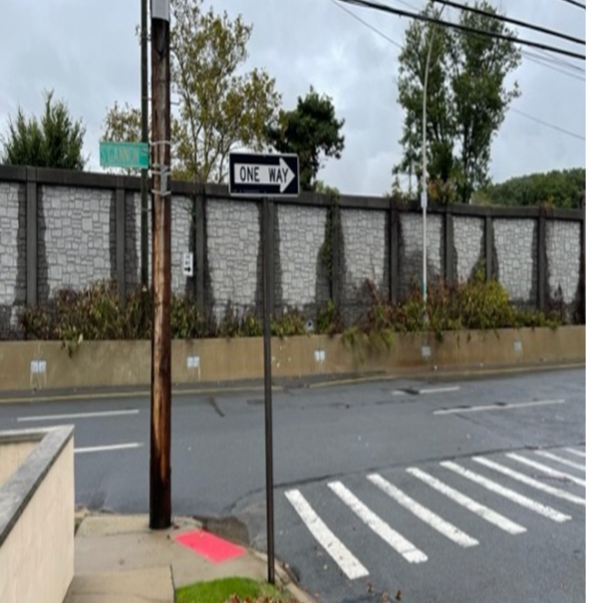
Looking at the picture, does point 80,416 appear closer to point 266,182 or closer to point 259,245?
point 266,182

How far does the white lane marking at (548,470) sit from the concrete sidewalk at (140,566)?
3.86 m

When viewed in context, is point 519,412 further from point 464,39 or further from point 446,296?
point 464,39

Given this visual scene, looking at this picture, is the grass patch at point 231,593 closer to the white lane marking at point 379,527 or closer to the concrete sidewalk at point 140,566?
the concrete sidewalk at point 140,566

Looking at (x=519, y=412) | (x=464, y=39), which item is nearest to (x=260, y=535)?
(x=519, y=412)

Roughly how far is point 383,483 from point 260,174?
3851mm

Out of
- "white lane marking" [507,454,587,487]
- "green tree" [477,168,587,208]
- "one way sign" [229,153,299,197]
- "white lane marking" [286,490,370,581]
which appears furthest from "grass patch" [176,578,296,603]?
"green tree" [477,168,587,208]

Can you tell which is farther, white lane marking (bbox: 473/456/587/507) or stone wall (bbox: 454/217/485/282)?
stone wall (bbox: 454/217/485/282)

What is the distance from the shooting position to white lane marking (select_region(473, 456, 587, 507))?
5.81 m

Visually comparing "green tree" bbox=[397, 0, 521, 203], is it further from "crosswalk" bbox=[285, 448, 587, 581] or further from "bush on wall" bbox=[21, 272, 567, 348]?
"crosswalk" bbox=[285, 448, 587, 581]

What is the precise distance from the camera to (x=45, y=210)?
47.8 feet

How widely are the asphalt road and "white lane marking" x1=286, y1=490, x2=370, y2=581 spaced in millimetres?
17

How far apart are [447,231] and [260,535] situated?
16.2m

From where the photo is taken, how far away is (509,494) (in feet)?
19.4

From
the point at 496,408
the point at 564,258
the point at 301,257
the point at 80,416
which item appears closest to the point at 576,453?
the point at 496,408
